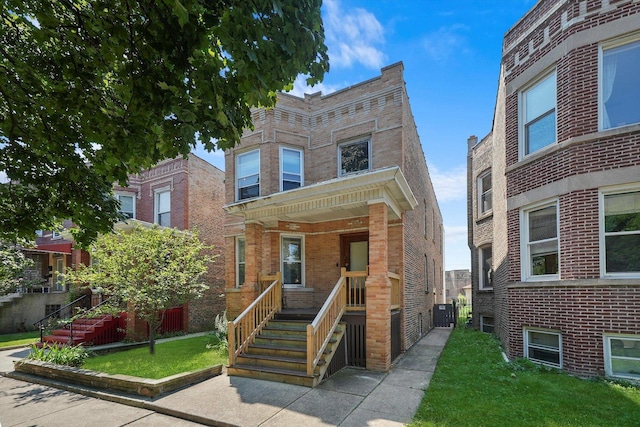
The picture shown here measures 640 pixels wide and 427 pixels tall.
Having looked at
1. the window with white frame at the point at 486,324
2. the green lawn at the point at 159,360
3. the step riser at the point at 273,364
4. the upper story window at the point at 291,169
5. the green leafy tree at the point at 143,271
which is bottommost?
the window with white frame at the point at 486,324

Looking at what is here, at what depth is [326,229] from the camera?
10984 millimetres

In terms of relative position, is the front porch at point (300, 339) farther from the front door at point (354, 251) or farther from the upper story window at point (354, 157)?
the upper story window at point (354, 157)

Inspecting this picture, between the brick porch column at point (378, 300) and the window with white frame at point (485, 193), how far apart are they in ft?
29.0

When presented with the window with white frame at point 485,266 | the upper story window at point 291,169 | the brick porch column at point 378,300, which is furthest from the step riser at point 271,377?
the window with white frame at point 485,266

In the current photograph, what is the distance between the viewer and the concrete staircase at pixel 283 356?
22.5 feet

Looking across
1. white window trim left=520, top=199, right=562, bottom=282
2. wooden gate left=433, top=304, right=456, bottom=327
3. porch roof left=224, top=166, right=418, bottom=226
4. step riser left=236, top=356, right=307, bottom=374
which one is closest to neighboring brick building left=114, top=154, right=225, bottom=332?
porch roof left=224, top=166, right=418, bottom=226

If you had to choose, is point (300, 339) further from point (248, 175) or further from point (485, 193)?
point (485, 193)

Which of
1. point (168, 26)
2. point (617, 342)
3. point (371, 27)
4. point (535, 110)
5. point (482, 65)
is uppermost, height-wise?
point (482, 65)

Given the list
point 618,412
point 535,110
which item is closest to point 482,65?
point 535,110

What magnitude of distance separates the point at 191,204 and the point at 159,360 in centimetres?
786

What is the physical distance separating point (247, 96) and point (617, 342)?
825 cm

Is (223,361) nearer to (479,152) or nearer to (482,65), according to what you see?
(482,65)

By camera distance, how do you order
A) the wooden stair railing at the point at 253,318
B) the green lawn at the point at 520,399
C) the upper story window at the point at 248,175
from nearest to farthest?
1. the green lawn at the point at 520,399
2. the wooden stair railing at the point at 253,318
3. the upper story window at the point at 248,175

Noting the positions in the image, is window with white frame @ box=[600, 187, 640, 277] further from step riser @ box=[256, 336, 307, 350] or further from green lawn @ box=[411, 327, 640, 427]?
step riser @ box=[256, 336, 307, 350]
